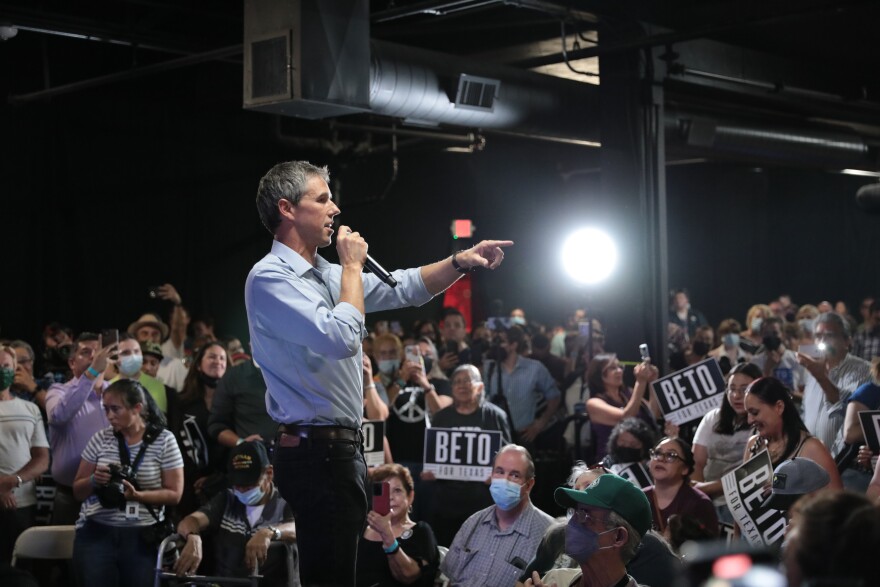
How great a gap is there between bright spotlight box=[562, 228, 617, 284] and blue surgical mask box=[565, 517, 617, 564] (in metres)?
5.63

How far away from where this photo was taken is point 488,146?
18422 millimetres

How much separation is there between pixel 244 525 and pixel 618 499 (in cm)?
277

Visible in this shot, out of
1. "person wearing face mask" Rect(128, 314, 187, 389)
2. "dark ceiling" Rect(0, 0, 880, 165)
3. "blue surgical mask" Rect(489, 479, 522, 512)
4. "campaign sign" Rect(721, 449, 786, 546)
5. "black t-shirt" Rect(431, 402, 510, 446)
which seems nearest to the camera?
"campaign sign" Rect(721, 449, 786, 546)

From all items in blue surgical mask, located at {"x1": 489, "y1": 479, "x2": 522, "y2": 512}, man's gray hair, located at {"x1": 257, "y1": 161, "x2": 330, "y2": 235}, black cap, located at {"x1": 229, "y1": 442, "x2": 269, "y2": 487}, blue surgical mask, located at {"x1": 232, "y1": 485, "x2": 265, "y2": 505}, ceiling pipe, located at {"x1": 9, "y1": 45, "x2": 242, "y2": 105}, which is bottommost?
blue surgical mask, located at {"x1": 232, "y1": 485, "x2": 265, "y2": 505}

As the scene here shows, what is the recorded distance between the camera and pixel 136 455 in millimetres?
5754

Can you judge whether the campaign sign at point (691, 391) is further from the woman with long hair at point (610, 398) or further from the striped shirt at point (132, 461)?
the striped shirt at point (132, 461)

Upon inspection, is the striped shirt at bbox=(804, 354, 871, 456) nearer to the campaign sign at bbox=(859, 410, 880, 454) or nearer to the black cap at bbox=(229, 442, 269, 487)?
the campaign sign at bbox=(859, 410, 880, 454)

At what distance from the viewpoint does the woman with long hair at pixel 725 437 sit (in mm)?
6055

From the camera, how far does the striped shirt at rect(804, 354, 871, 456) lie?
644 cm

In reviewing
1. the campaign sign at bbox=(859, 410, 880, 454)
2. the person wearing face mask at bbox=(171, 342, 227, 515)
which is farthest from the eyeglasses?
the person wearing face mask at bbox=(171, 342, 227, 515)

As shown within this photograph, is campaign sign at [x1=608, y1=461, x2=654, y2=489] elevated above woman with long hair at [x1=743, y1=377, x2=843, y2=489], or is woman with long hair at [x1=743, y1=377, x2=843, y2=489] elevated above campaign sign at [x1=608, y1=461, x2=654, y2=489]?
woman with long hair at [x1=743, y1=377, x2=843, y2=489]

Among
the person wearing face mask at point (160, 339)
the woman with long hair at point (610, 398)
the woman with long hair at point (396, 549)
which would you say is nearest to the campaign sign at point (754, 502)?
the woman with long hair at point (396, 549)

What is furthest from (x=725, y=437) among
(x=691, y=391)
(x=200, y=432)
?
(x=200, y=432)

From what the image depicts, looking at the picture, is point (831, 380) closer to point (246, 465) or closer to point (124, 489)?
point (246, 465)
